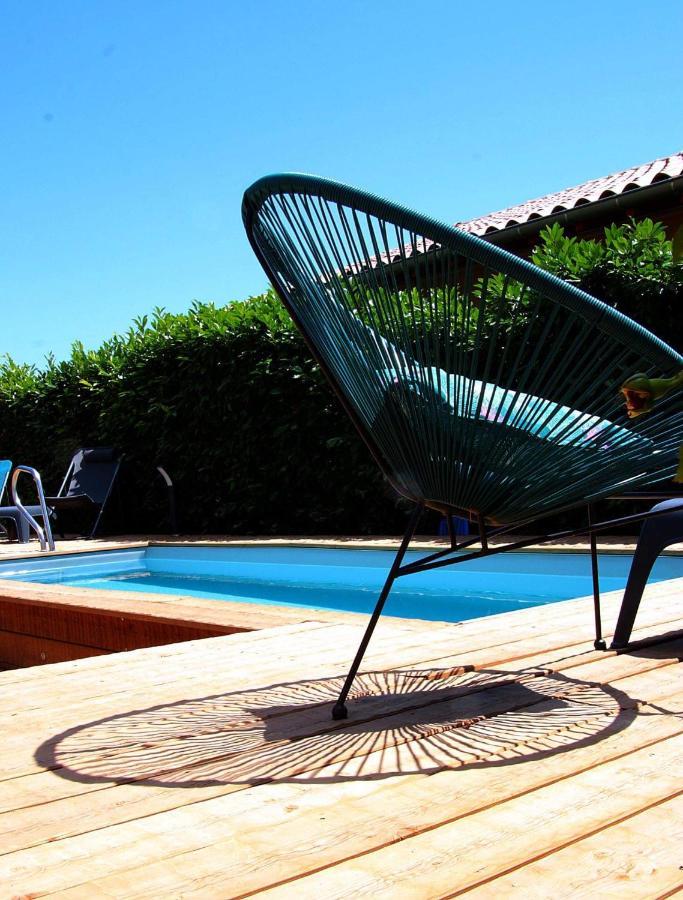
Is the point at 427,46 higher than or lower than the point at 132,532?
higher

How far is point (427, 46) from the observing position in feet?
39.7

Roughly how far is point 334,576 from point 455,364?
4657mm

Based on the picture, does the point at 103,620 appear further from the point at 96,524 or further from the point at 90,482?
the point at 90,482

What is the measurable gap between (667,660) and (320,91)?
43.2ft

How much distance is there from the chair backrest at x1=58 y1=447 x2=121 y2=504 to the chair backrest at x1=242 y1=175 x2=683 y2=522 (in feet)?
24.7

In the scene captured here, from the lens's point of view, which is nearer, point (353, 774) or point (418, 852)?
point (418, 852)

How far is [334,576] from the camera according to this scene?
6211mm

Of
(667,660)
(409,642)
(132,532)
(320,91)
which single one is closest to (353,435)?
(132,532)

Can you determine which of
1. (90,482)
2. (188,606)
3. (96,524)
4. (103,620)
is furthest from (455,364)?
(90,482)

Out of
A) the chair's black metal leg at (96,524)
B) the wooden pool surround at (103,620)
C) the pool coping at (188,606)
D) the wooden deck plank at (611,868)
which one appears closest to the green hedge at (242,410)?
the chair's black metal leg at (96,524)

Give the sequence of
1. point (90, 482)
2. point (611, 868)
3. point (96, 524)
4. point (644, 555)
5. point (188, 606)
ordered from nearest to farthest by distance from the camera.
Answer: point (611, 868), point (644, 555), point (188, 606), point (96, 524), point (90, 482)

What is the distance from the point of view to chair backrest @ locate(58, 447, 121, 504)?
354 inches

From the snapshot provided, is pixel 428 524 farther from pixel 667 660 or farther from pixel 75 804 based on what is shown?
pixel 75 804

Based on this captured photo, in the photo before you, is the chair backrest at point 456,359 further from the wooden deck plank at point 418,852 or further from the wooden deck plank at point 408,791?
the wooden deck plank at point 418,852
